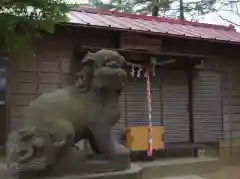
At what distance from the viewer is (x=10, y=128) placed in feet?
23.2

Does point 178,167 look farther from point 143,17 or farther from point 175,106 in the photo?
point 143,17

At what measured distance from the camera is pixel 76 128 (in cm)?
427

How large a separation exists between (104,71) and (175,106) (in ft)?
14.7

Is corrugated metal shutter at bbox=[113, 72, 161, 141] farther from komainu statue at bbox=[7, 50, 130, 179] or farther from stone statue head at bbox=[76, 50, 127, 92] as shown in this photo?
stone statue head at bbox=[76, 50, 127, 92]

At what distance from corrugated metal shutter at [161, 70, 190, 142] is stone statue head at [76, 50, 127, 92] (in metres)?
4.10

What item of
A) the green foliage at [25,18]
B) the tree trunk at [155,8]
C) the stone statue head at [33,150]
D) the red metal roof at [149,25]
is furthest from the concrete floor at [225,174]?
the tree trunk at [155,8]

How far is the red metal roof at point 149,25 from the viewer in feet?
26.0

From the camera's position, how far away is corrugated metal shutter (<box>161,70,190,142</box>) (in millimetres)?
8336

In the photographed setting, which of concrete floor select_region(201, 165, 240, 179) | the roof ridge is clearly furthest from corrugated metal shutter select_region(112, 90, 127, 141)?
the roof ridge

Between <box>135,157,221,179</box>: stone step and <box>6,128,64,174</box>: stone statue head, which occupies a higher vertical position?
<box>6,128,64,174</box>: stone statue head

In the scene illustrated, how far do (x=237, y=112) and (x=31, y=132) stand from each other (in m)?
6.49

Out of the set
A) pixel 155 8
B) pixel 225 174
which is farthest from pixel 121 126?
pixel 155 8

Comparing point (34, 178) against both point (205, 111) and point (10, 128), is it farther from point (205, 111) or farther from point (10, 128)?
point (205, 111)

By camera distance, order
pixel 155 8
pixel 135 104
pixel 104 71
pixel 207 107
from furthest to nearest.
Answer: pixel 155 8 → pixel 207 107 → pixel 135 104 → pixel 104 71
